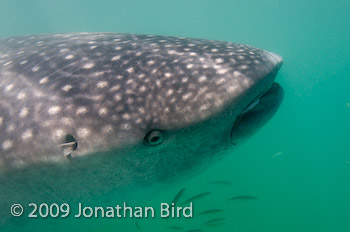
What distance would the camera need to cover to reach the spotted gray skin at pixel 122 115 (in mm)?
1844

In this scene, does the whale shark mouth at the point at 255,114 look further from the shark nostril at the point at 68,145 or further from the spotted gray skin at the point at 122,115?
the shark nostril at the point at 68,145

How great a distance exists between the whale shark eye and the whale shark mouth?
1.94ft

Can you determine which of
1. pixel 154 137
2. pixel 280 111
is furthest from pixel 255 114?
pixel 280 111

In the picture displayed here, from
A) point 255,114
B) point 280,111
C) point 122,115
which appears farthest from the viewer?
point 280,111

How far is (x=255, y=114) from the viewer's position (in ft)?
7.06

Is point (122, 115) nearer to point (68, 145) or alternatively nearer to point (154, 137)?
point (154, 137)

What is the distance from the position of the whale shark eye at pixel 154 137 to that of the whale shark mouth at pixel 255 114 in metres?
0.59

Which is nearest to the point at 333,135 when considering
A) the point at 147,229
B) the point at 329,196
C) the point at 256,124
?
the point at 329,196

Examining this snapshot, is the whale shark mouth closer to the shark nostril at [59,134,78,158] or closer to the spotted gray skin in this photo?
the spotted gray skin

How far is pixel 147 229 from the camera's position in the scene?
12.0 m

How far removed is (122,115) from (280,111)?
94.7ft

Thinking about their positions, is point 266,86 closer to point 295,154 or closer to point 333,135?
point 295,154

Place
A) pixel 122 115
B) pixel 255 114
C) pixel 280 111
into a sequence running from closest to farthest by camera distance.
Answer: pixel 122 115
pixel 255 114
pixel 280 111

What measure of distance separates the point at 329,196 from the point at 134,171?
28.6 meters
